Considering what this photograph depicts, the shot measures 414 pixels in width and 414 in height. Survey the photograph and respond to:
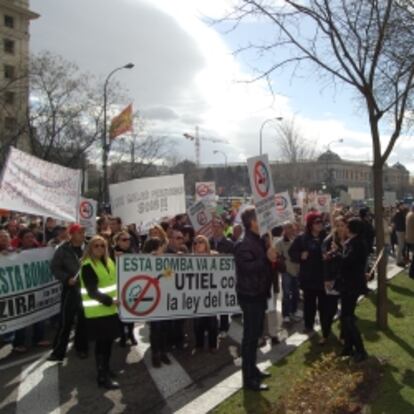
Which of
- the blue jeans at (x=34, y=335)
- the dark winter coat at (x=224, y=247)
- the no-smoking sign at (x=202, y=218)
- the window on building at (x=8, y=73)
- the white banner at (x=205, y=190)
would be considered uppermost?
the window on building at (x=8, y=73)

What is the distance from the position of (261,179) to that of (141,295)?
2253 millimetres

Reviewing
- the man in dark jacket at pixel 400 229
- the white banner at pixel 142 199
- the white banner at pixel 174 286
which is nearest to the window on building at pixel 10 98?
the man in dark jacket at pixel 400 229

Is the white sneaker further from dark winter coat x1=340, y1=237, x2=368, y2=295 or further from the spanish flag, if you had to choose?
the spanish flag

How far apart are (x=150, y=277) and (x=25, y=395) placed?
2017 millimetres

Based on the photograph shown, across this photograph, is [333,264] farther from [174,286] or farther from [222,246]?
[222,246]

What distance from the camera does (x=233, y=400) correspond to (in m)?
5.73

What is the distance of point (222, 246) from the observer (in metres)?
9.45

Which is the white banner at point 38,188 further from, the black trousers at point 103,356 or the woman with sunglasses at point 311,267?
the woman with sunglasses at point 311,267

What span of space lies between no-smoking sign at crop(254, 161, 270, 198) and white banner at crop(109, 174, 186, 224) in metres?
4.17

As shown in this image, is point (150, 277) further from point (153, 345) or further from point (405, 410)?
point (405, 410)

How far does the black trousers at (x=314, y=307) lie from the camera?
811 cm

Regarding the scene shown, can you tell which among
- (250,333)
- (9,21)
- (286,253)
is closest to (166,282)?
(250,333)

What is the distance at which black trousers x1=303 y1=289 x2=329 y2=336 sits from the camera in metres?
8.11

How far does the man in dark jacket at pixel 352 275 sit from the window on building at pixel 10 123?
29.5m
